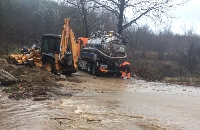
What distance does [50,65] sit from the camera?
17.8 m

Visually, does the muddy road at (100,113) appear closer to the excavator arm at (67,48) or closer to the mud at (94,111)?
the mud at (94,111)

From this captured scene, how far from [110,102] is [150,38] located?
41543 millimetres

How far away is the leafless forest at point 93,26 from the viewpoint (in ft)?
85.6

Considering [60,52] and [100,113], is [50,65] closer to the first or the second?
[60,52]

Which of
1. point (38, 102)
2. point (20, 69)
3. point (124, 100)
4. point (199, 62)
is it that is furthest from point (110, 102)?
point (199, 62)

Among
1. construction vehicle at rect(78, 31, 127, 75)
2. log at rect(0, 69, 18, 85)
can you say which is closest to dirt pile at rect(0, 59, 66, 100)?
log at rect(0, 69, 18, 85)

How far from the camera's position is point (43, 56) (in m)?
18.4

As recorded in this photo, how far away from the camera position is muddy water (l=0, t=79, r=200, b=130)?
23.5ft

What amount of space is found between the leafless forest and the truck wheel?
7.47 m

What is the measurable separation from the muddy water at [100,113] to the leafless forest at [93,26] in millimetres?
12187

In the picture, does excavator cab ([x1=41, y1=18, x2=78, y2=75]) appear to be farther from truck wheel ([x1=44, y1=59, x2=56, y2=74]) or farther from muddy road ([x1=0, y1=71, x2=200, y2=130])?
muddy road ([x1=0, y1=71, x2=200, y2=130])

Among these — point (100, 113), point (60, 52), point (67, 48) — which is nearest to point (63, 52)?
point (60, 52)

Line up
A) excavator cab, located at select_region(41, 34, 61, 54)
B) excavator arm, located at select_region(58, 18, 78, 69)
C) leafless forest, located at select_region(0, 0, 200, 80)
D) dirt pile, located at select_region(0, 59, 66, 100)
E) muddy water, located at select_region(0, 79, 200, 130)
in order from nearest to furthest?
muddy water, located at select_region(0, 79, 200, 130) < dirt pile, located at select_region(0, 59, 66, 100) < excavator arm, located at select_region(58, 18, 78, 69) < excavator cab, located at select_region(41, 34, 61, 54) < leafless forest, located at select_region(0, 0, 200, 80)

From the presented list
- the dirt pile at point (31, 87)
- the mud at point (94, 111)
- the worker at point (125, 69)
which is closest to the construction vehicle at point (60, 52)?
the dirt pile at point (31, 87)
